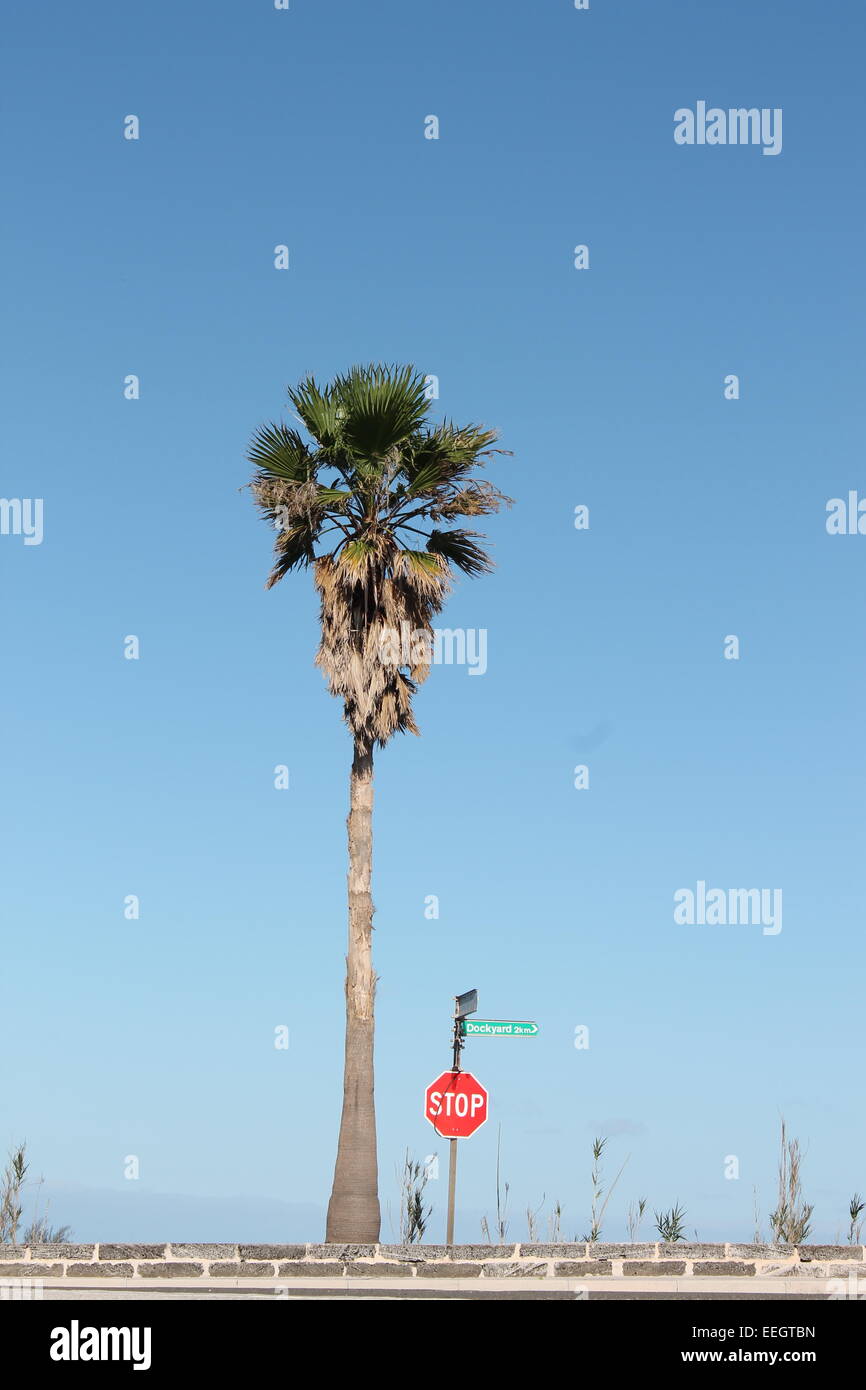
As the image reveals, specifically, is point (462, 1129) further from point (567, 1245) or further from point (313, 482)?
point (313, 482)

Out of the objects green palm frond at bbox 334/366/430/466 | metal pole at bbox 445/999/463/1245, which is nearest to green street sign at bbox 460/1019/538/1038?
metal pole at bbox 445/999/463/1245

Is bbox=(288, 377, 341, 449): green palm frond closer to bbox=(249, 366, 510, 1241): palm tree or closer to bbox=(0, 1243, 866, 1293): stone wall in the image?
bbox=(249, 366, 510, 1241): palm tree

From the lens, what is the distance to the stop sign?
19.9 metres

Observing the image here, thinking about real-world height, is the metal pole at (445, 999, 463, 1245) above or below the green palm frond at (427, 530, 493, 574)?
below

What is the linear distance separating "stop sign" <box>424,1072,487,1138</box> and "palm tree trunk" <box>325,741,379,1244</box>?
1.89 metres

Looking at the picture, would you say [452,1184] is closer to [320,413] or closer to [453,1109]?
[453,1109]

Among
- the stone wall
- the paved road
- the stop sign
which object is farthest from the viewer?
the stop sign

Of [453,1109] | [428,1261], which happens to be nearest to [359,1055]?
[453,1109]

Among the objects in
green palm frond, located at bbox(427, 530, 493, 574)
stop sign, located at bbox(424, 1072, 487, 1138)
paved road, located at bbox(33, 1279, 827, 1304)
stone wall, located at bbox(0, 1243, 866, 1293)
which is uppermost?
green palm frond, located at bbox(427, 530, 493, 574)

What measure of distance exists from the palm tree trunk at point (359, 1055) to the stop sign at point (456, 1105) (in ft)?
6.22

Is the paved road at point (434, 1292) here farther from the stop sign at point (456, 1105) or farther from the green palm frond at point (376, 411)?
the green palm frond at point (376, 411)

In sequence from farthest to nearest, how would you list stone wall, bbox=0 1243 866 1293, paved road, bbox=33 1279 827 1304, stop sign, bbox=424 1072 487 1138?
stop sign, bbox=424 1072 487 1138
stone wall, bbox=0 1243 866 1293
paved road, bbox=33 1279 827 1304

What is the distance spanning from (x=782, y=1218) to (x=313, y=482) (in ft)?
42.7

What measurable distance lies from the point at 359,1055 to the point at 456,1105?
2260 millimetres
